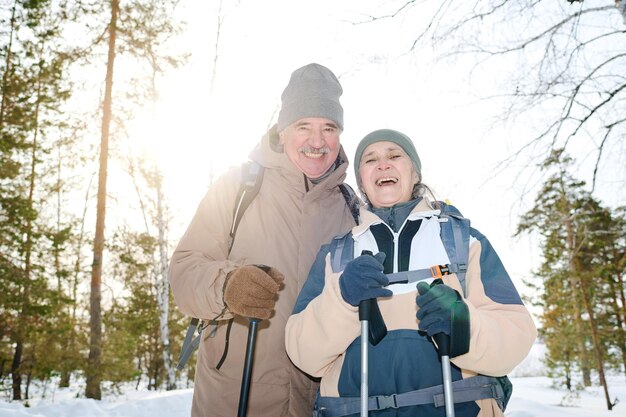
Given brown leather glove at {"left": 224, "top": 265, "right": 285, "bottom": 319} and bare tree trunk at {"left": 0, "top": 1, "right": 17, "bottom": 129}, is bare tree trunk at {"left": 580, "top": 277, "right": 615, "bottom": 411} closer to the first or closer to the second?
brown leather glove at {"left": 224, "top": 265, "right": 285, "bottom": 319}

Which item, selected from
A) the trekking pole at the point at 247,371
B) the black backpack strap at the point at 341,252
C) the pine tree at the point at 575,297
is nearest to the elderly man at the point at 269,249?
the trekking pole at the point at 247,371

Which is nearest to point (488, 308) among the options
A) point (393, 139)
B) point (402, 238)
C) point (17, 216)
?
point (402, 238)

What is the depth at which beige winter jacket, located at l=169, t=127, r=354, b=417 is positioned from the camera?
7.29 feet

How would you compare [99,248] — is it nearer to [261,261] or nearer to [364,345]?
[261,261]

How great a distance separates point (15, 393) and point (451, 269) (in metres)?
16.7

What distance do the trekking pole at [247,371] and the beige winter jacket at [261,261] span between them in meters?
0.13

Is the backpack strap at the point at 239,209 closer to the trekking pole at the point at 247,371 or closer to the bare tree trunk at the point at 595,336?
the trekking pole at the point at 247,371

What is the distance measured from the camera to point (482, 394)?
1699 millimetres

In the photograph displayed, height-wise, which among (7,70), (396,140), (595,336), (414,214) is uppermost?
(7,70)

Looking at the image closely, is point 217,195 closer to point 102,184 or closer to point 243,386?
point 243,386

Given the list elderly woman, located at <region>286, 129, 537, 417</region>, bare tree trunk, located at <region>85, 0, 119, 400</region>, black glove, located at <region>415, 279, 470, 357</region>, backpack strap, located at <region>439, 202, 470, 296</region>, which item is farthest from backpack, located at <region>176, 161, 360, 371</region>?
bare tree trunk, located at <region>85, 0, 119, 400</region>

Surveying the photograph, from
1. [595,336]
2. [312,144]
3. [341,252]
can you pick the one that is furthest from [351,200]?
[595,336]

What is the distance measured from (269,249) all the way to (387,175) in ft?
2.75

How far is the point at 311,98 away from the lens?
9.09ft
